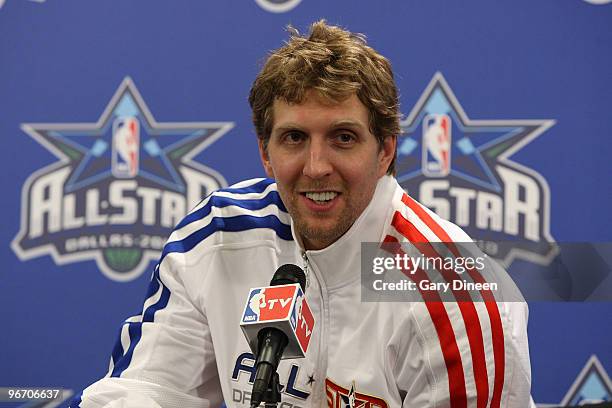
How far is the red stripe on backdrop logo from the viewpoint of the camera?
2117 millimetres

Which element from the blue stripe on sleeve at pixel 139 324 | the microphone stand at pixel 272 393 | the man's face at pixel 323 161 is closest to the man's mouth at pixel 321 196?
the man's face at pixel 323 161

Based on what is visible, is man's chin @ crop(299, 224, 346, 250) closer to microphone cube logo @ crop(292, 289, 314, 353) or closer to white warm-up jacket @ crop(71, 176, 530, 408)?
white warm-up jacket @ crop(71, 176, 530, 408)

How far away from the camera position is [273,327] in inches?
35.2

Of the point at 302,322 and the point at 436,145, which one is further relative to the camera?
the point at 436,145

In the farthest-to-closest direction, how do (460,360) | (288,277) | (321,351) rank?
(321,351)
(460,360)
(288,277)

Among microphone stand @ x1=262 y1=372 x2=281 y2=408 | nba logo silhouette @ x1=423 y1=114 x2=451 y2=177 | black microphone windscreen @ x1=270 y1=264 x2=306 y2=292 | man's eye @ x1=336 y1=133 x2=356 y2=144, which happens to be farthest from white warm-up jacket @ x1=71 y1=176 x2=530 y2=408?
nba logo silhouette @ x1=423 y1=114 x2=451 y2=177

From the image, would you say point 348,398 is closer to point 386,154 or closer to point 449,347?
point 449,347

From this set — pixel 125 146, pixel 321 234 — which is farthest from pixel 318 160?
pixel 125 146

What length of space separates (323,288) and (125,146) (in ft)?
3.01

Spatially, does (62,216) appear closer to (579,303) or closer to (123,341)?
(123,341)

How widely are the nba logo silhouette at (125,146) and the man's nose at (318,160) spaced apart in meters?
0.94

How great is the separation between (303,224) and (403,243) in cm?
17

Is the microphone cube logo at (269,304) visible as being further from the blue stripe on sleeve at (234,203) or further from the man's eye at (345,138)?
the blue stripe on sleeve at (234,203)

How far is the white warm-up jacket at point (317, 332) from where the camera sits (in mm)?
1278
